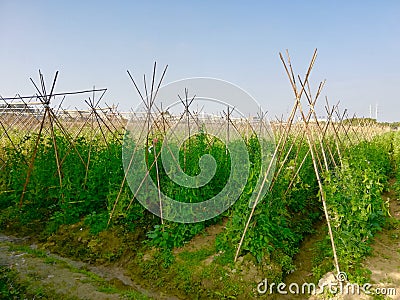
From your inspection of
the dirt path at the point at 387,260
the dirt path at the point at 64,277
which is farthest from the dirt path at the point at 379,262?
the dirt path at the point at 64,277

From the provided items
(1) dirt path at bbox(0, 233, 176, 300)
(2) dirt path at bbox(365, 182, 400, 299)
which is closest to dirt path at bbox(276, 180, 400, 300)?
(2) dirt path at bbox(365, 182, 400, 299)

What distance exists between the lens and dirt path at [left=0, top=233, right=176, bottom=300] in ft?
12.5

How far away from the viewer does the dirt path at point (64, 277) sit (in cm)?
382

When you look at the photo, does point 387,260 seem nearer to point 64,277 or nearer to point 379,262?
point 379,262

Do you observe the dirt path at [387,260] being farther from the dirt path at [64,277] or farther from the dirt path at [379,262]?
the dirt path at [64,277]

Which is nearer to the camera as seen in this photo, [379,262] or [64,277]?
[64,277]

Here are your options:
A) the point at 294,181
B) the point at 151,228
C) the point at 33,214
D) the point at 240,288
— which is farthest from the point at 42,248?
the point at 294,181

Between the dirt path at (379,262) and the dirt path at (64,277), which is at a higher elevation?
the dirt path at (379,262)

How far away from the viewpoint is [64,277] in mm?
4188

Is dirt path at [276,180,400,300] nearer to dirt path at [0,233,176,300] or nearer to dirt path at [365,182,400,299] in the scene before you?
dirt path at [365,182,400,299]

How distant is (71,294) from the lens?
12.5 ft

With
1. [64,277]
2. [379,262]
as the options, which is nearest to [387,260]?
[379,262]

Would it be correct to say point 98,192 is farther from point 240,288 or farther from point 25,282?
point 240,288

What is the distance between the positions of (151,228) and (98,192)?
4.33ft
